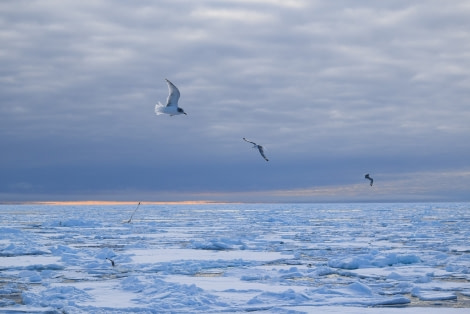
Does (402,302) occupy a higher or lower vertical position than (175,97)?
lower

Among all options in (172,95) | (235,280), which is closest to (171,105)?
(172,95)

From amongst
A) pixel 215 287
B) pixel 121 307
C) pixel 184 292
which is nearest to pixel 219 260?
pixel 215 287

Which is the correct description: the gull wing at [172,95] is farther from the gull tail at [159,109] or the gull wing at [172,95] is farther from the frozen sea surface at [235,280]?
the frozen sea surface at [235,280]

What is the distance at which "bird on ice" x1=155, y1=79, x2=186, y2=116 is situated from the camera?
1276cm

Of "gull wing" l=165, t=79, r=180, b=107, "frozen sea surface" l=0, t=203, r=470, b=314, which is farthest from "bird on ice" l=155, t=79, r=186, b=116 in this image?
"frozen sea surface" l=0, t=203, r=470, b=314

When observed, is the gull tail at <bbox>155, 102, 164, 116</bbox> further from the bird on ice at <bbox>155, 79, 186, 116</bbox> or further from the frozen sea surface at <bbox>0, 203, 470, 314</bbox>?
the frozen sea surface at <bbox>0, 203, 470, 314</bbox>

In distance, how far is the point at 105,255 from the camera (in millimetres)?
15562

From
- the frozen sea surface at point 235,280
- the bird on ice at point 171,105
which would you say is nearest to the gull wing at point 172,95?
the bird on ice at point 171,105

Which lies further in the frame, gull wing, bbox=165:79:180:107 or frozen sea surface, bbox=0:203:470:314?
gull wing, bbox=165:79:180:107

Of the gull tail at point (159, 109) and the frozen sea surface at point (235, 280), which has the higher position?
the gull tail at point (159, 109)

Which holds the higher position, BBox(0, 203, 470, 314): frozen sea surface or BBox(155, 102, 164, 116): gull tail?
BBox(155, 102, 164, 116): gull tail

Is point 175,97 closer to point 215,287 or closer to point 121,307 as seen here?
point 215,287

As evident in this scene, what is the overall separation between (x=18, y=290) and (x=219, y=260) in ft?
17.8

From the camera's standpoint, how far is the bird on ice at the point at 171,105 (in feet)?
41.9
